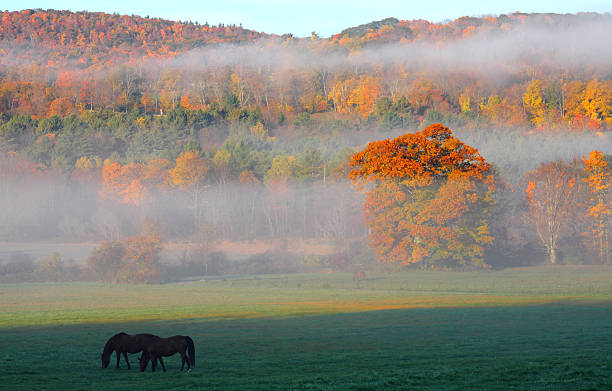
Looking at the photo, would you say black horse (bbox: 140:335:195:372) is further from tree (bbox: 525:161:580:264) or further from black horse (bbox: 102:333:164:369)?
tree (bbox: 525:161:580:264)

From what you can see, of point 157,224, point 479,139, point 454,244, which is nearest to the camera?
point 454,244

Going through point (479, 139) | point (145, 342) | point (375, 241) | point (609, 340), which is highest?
point (479, 139)

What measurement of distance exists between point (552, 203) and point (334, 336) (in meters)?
51.1

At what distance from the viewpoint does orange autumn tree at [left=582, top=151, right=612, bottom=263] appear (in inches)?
2520

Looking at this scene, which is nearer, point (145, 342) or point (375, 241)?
point (145, 342)

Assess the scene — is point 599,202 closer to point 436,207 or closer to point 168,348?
point 436,207

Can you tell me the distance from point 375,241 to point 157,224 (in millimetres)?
40390

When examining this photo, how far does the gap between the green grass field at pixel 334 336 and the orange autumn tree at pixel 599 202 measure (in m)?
14.4

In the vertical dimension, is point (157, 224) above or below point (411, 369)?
above

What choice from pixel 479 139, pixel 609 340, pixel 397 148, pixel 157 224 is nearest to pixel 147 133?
pixel 157 224

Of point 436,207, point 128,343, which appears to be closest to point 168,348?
point 128,343

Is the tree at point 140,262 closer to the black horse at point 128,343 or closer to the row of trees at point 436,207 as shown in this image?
the row of trees at point 436,207

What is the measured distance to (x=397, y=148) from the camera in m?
61.8

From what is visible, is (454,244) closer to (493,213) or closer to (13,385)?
(493,213)
